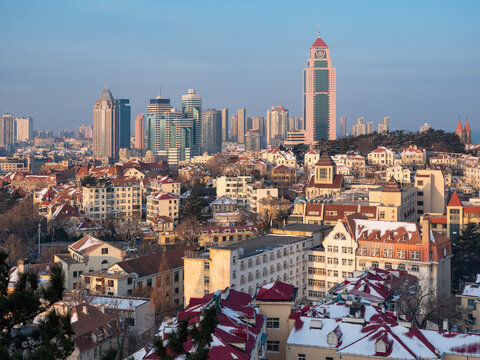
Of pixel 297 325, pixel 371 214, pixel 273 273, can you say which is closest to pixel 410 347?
pixel 297 325

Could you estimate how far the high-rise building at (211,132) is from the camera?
139750 mm

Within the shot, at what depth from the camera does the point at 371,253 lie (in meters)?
23.0

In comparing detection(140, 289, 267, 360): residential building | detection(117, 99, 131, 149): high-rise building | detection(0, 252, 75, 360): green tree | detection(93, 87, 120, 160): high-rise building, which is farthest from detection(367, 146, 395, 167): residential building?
detection(117, 99, 131, 149): high-rise building

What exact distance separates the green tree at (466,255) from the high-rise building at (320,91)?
9387 cm

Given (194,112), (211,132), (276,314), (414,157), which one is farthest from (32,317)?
(211,132)

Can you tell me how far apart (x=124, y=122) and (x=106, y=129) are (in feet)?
29.0

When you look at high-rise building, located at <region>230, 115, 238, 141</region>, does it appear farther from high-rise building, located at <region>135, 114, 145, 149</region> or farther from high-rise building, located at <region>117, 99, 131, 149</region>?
high-rise building, located at <region>117, 99, 131, 149</region>

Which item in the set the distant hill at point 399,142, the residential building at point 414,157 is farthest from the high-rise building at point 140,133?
the residential building at point 414,157

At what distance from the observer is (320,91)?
123 m

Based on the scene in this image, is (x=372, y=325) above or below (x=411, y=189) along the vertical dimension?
below

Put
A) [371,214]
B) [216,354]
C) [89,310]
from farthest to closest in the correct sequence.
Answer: [371,214] → [89,310] → [216,354]

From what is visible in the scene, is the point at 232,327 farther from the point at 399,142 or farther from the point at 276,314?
the point at 399,142

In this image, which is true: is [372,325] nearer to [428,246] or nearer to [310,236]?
[428,246]

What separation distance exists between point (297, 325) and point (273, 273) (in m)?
8.60
